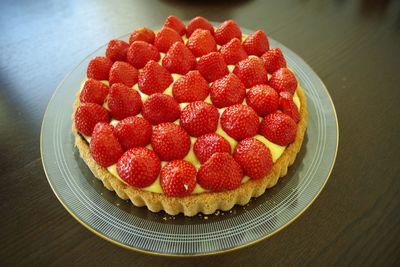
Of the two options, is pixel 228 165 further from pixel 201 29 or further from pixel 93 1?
pixel 93 1

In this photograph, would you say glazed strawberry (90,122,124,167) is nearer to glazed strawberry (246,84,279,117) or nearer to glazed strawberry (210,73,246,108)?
glazed strawberry (210,73,246,108)

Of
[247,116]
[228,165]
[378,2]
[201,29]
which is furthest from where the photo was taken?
[378,2]

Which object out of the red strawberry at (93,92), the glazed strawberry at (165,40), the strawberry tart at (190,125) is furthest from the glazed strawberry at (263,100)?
the red strawberry at (93,92)

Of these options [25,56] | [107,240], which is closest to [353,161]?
[107,240]

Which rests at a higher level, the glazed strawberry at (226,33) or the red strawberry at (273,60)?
the glazed strawberry at (226,33)

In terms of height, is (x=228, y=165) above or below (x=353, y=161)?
above

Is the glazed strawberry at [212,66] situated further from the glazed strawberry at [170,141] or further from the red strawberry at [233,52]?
the glazed strawberry at [170,141]
